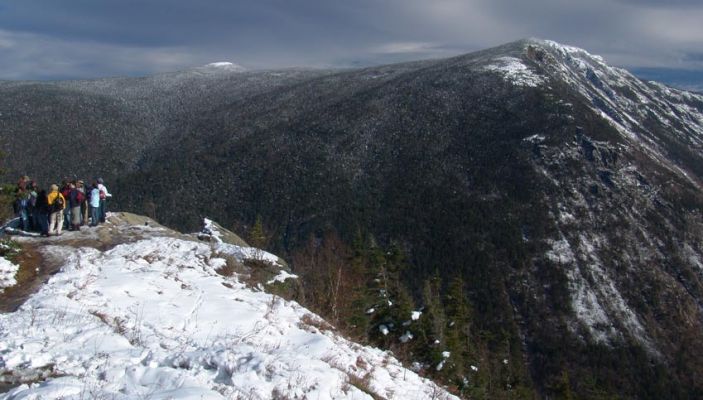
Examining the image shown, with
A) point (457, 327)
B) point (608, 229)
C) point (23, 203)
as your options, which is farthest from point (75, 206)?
point (608, 229)

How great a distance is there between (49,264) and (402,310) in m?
14.9

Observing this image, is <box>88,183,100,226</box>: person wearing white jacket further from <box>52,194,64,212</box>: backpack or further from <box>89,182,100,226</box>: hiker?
<box>52,194,64,212</box>: backpack

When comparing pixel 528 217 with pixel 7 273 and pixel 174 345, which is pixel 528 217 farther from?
pixel 174 345

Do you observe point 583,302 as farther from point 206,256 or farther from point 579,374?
point 206,256

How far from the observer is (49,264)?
17.7m

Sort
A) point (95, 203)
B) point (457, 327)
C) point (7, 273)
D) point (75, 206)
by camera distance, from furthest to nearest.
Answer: point (457, 327)
point (95, 203)
point (75, 206)
point (7, 273)

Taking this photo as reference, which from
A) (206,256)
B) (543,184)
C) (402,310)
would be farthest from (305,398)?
(543,184)

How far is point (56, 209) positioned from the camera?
70.3 feet

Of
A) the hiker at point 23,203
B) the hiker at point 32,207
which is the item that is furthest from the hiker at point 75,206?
the hiker at point 23,203

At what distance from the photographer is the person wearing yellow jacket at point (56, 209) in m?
21.2

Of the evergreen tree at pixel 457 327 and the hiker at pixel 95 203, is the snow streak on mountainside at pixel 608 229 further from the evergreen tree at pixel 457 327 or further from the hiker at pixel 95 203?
the hiker at pixel 95 203

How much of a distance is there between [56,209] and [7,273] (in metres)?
5.79

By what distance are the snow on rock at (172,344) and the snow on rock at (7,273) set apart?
1.28m

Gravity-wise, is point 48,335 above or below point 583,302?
above
